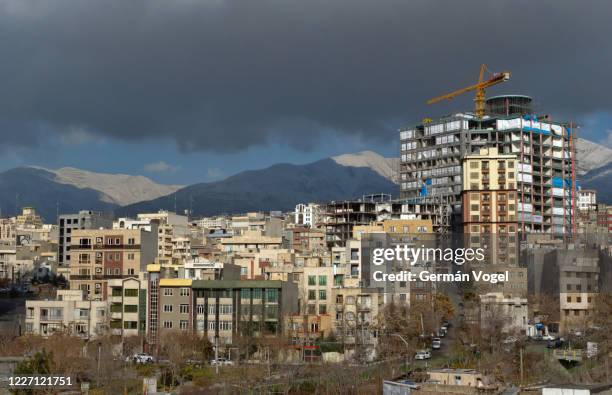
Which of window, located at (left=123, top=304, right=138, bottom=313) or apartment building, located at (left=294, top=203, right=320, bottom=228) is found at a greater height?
apartment building, located at (left=294, top=203, right=320, bottom=228)

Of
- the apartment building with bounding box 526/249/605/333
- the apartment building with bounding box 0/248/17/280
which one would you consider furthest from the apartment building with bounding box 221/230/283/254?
the apartment building with bounding box 0/248/17/280

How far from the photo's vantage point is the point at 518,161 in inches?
3814

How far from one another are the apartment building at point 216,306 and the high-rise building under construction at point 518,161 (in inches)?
1683

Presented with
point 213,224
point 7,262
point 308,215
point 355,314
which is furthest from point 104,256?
point 308,215

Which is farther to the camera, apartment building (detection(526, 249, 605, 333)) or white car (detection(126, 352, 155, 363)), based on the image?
apartment building (detection(526, 249, 605, 333))

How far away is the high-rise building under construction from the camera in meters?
98.6

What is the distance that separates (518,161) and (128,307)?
51659mm

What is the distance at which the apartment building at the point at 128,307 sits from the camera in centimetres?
5584

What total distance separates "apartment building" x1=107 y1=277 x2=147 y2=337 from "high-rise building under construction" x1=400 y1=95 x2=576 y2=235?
4424 centimetres

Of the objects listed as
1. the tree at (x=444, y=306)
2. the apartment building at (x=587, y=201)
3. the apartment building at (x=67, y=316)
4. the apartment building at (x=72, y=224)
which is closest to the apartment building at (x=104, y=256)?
the apartment building at (x=67, y=316)

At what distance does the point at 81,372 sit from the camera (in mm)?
45031

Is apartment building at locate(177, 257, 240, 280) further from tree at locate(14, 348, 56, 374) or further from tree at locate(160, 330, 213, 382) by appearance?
tree at locate(14, 348, 56, 374)

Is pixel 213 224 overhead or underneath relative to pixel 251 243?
overhead

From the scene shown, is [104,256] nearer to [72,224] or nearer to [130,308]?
[130,308]
